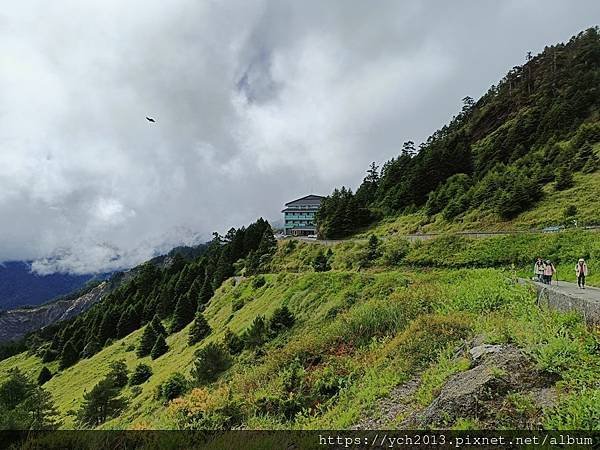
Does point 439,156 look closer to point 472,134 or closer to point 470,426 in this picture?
point 472,134

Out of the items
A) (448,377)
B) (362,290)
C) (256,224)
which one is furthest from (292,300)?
(256,224)

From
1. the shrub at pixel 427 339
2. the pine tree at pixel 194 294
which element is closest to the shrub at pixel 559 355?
the shrub at pixel 427 339

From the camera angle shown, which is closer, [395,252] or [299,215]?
[395,252]

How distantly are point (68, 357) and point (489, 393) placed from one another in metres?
81.9

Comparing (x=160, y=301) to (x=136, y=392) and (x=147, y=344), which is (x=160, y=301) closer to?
(x=147, y=344)

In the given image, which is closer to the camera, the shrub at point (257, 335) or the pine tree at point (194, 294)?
the shrub at point (257, 335)

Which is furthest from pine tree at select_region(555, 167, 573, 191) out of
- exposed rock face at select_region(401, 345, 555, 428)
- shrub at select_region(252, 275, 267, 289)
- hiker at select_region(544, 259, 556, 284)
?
exposed rock face at select_region(401, 345, 555, 428)

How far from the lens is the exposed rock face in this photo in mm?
6309

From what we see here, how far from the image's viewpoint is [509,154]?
64.6m

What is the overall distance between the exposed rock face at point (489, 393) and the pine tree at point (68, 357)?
80086mm

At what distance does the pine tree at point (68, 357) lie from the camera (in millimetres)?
72062

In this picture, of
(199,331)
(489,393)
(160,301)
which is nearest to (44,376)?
(160,301)

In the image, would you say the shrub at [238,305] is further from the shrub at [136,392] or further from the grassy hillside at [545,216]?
the grassy hillside at [545,216]

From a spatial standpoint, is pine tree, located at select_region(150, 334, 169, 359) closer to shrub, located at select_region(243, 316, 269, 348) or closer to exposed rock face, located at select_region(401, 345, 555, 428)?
shrub, located at select_region(243, 316, 269, 348)
